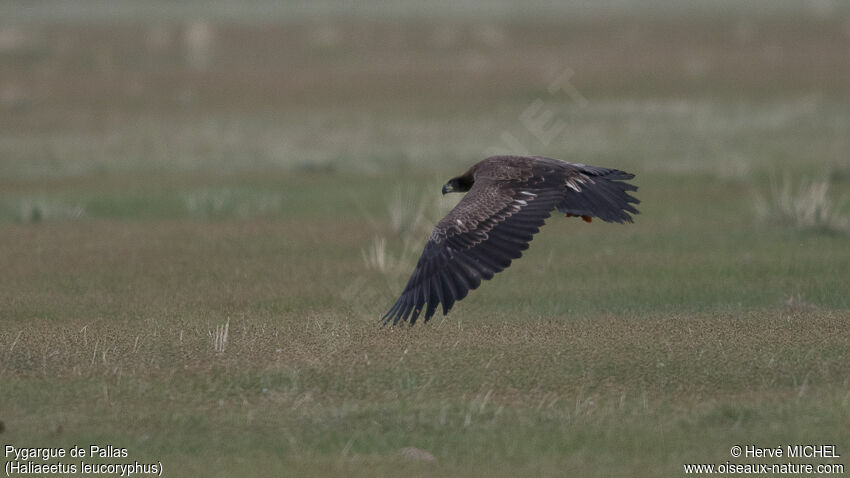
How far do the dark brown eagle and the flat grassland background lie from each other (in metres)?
0.44

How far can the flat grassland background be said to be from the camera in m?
6.49

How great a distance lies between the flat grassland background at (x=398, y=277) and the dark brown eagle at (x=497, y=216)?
44 cm

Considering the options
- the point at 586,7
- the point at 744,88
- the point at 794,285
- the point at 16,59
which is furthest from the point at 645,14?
the point at 794,285

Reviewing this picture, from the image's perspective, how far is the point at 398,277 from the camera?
10875mm

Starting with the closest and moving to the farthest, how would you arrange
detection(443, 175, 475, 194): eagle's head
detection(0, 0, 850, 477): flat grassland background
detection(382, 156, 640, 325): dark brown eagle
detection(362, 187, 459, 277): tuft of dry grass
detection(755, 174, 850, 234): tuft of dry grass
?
detection(0, 0, 850, 477): flat grassland background → detection(382, 156, 640, 325): dark brown eagle → detection(443, 175, 475, 194): eagle's head → detection(362, 187, 459, 277): tuft of dry grass → detection(755, 174, 850, 234): tuft of dry grass

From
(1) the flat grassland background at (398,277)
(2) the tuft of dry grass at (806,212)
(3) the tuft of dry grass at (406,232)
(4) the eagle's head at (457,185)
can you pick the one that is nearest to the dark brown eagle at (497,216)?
(4) the eagle's head at (457,185)

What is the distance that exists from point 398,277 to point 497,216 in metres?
2.83

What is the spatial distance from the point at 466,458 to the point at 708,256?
244 inches

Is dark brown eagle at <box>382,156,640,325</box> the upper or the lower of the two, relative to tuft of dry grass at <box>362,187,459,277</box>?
upper

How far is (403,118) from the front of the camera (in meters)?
25.7

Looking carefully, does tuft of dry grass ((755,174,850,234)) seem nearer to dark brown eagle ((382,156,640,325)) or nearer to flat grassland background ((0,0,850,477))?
flat grassland background ((0,0,850,477))

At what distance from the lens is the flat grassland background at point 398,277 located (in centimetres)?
649

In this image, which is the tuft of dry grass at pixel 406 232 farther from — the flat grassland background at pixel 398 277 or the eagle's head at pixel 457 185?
the eagle's head at pixel 457 185

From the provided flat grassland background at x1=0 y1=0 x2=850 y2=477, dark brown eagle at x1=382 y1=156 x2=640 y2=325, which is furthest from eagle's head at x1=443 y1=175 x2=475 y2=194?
flat grassland background at x1=0 y1=0 x2=850 y2=477
